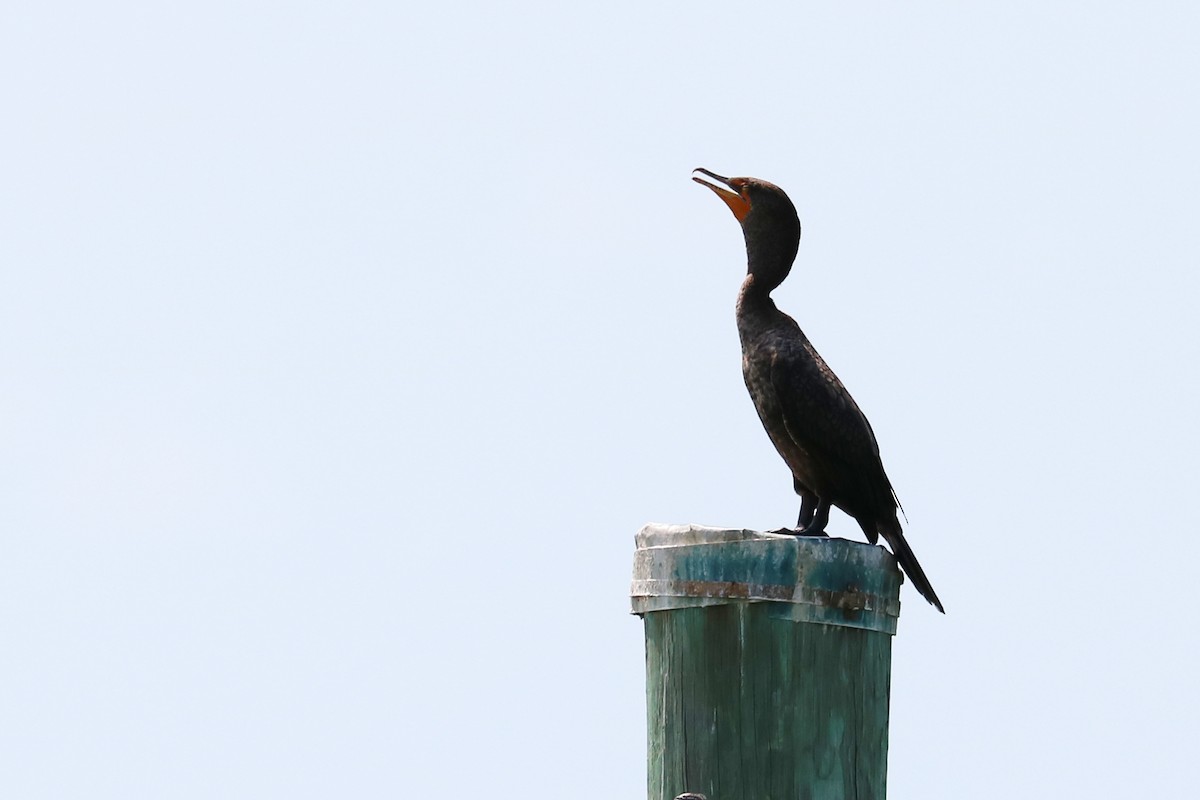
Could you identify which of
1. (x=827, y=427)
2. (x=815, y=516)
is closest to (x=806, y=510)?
(x=815, y=516)

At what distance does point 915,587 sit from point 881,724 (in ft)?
4.51

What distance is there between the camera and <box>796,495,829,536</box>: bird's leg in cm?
577

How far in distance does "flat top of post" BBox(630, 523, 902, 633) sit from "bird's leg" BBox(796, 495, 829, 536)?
160cm

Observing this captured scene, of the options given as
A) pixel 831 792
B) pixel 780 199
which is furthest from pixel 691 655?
pixel 780 199

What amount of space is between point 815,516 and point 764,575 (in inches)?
81.4

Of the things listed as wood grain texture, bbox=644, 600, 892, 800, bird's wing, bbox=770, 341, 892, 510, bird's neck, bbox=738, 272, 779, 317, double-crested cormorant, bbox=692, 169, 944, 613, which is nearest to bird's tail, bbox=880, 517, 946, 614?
double-crested cormorant, bbox=692, 169, 944, 613

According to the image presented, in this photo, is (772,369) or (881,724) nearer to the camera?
(881,724)

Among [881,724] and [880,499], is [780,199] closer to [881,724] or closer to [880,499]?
[880,499]

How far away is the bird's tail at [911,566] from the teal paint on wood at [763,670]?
1235 mm

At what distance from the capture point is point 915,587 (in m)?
5.27

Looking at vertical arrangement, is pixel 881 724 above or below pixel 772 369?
below

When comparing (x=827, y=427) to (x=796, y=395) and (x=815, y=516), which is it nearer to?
(x=796, y=395)

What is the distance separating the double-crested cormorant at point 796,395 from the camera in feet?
18.9

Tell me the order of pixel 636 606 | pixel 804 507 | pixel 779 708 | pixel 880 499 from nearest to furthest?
pixel 779 708 → pixel 636 606 → pixel 880 499 → pixel 804 507
